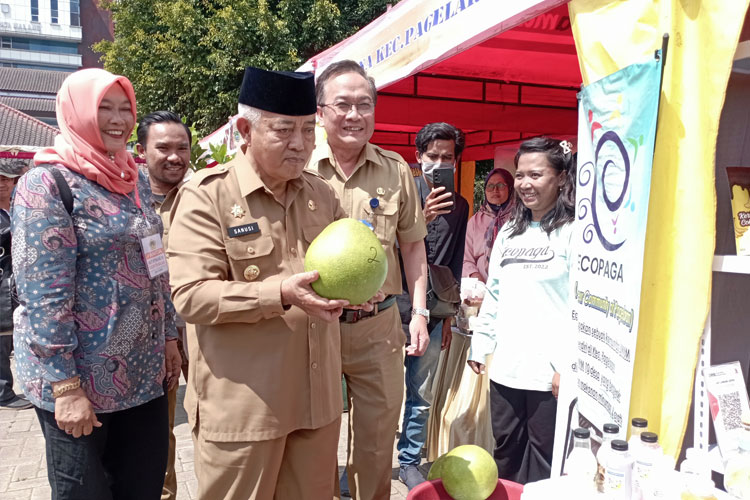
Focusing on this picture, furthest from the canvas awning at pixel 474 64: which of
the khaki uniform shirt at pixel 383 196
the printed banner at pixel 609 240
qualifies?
the khaki uniform shirt at pixel 383 196

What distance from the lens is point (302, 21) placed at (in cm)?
1468

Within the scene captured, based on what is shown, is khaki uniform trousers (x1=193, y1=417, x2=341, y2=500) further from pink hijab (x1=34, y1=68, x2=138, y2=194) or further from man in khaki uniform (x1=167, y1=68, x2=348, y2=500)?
pink hijab (x1=34, y1=68, x2=138, y2=194)

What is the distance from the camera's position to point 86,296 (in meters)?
1.91

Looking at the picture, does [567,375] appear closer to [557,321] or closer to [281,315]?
[557,321]

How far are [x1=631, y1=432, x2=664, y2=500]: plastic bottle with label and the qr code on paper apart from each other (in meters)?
0.26

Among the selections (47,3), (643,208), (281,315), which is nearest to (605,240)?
(643,208)

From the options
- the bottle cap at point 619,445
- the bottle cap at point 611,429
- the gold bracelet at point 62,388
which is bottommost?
the gold bracelet at point 62,388

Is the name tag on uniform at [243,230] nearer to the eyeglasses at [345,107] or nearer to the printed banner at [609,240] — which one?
the eyeglasses at [345,107]

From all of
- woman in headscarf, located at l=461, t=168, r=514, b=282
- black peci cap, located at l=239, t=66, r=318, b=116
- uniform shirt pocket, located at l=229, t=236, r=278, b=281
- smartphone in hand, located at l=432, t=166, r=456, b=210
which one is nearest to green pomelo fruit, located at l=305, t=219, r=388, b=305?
uniform shirt pocket, located at l=229, t=236, r=278, b=281

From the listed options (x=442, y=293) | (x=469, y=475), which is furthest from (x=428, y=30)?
(x=469, y=475)

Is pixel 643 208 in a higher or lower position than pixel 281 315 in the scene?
higher

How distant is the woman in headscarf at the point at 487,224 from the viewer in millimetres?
4332

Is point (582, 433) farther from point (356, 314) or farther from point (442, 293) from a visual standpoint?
point (442, 293)

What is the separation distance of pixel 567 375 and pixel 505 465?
2.91ft
